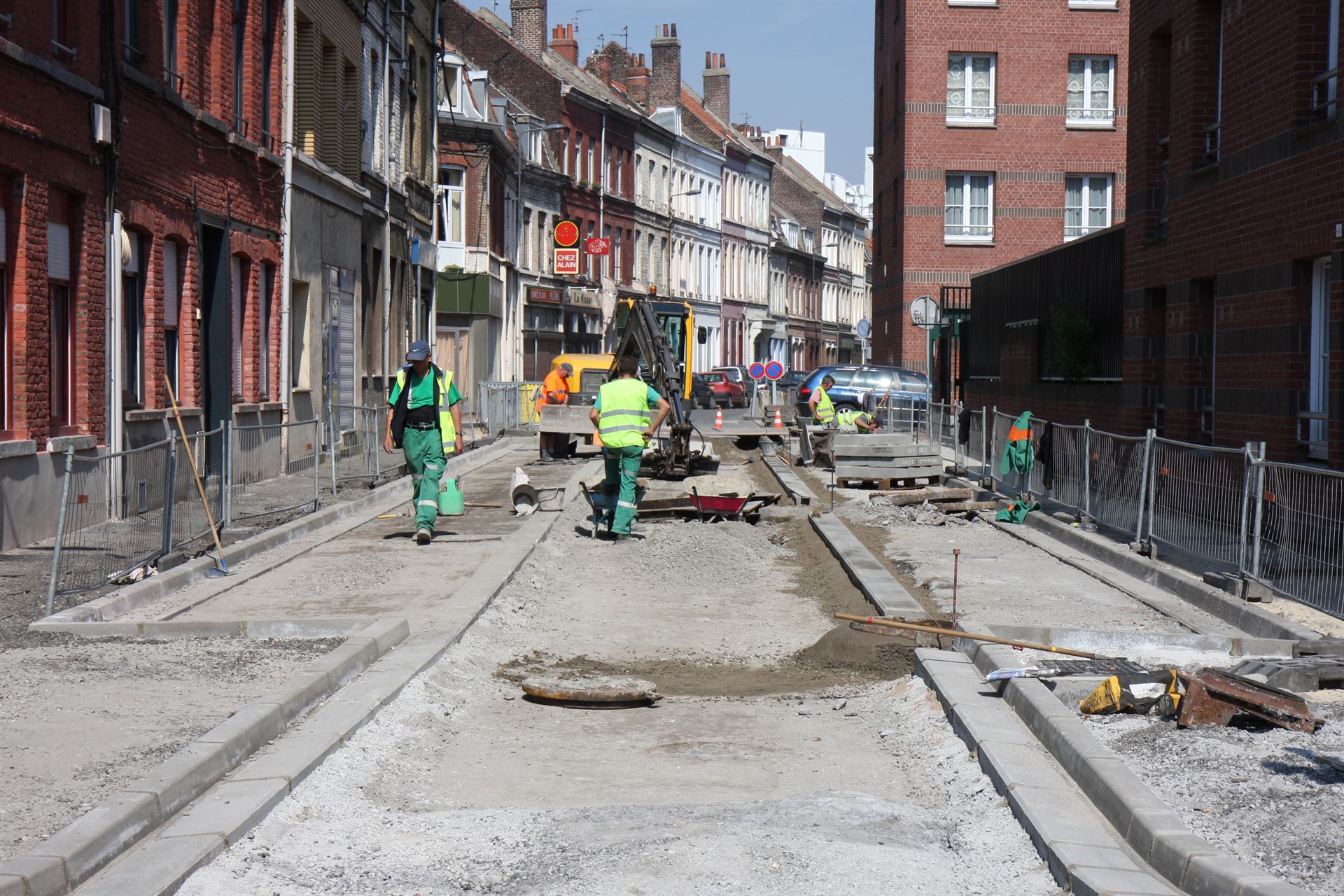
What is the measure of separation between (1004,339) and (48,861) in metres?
26.1

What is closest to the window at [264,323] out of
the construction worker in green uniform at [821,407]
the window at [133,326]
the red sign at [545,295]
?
the window at [133,326]

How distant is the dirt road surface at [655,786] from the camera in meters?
5.36

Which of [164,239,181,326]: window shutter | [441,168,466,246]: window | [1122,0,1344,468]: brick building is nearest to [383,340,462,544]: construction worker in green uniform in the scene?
[164,239,181,326]: window shutter

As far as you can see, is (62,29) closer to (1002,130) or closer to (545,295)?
(1002,130)

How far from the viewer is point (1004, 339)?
2947cm

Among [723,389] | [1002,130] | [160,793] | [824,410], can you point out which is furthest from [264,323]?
[723,389]

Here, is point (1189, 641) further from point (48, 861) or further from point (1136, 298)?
point (1136, 298)

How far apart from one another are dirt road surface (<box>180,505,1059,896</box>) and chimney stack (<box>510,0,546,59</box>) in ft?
177

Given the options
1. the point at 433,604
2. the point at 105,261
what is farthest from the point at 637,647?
the point at 105,261

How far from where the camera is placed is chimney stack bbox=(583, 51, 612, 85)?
238ft

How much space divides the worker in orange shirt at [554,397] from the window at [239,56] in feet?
29.4

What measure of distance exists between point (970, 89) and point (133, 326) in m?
29.3

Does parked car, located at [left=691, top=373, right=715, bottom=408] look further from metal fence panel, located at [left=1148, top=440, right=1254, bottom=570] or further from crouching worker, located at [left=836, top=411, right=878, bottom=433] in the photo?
metal fence panel, located at [left=1148, top=440, right=1254, bottom=570]

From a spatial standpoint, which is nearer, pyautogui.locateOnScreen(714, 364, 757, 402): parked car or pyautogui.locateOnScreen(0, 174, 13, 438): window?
pyautogui.locateOnScreen(0, 174, 13, 438): window
